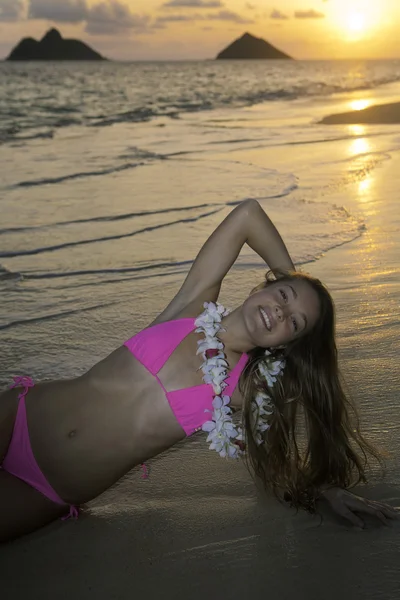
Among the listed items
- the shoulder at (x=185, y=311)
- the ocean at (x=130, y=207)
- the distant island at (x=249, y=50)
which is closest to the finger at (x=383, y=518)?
the shoulder at (x=185, y=311)

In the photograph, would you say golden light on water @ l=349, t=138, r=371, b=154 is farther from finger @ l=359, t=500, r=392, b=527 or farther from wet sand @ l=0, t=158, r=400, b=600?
finger @ l=359, t=500, r=392, b=527

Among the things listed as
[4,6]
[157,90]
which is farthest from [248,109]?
[4,6]

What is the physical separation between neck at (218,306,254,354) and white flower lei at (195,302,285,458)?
5 cm

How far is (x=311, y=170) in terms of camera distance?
12.3 meters

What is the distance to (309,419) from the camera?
3.68 meters

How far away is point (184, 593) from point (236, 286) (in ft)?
12.6

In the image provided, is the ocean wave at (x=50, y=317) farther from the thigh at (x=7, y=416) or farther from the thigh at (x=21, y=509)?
the thigh at (x=21, y=509)

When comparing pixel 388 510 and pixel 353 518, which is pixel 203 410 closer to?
pixel 353 518

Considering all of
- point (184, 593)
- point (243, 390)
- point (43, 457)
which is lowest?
point (184, 593)

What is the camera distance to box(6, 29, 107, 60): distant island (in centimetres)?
10506

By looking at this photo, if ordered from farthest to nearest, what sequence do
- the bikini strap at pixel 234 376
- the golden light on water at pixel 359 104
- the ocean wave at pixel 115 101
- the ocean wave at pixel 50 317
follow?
the golden light on water at pixel 359 104
the ocean wave at pixel 115 101
the ocean wave at pixel 50 317
the bikini strap at pixel 234 376

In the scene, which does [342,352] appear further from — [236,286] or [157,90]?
[157,90]

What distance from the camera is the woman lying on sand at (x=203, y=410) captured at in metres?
3.46

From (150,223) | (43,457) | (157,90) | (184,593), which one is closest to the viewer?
(184,593)
